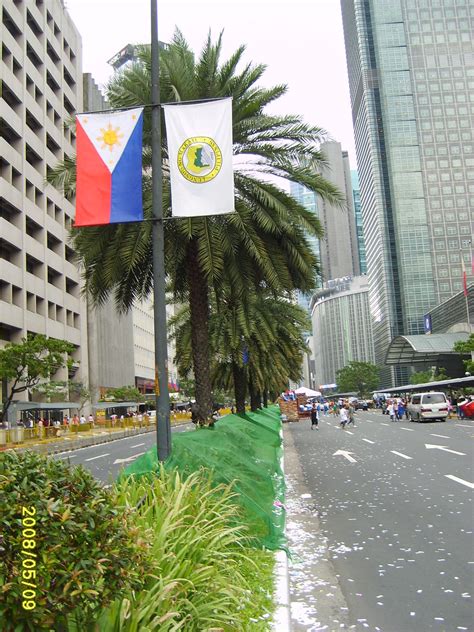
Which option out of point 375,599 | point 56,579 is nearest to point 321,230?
point 375,599

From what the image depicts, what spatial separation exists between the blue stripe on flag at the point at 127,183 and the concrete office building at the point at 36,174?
34.5 metres

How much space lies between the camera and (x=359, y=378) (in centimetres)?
13988

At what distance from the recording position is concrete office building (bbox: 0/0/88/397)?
159ft

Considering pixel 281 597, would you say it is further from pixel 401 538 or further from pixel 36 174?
pixel 36 174

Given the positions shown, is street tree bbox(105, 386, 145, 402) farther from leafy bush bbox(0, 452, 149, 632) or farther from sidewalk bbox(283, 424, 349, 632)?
leafy bush bbox(0, 452, 149, 632)

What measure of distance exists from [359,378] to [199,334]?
132 metres

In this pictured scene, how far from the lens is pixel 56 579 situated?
2625 millimetres

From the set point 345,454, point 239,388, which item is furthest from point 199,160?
point 239,388

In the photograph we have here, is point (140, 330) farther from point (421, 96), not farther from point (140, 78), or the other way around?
point (140, 78)

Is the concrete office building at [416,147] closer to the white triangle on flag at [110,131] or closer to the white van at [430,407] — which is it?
the white van at [430,407]

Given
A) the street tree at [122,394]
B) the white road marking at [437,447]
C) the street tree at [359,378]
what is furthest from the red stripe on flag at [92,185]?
the street tree at [359,378]

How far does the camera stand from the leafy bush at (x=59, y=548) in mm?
2557

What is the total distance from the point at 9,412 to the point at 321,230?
104ft

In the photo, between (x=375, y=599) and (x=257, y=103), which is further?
(x=257, y=103)
